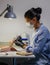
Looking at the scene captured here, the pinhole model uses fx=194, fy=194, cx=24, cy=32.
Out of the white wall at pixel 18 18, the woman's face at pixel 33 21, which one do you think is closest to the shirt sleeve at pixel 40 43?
the woman's face at pixel 33 21

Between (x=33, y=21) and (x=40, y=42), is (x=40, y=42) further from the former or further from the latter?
(x=33, y=21)

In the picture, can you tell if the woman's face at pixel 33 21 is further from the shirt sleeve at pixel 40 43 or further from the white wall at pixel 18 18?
the white wall at pixel 18 18

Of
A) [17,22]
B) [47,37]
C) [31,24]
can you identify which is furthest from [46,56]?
[17,22]

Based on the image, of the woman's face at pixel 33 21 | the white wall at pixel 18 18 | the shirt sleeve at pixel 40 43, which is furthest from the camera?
the white wall at pixel 18 18

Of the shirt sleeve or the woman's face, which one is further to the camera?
the woman's face

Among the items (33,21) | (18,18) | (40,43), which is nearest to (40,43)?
(40,43)

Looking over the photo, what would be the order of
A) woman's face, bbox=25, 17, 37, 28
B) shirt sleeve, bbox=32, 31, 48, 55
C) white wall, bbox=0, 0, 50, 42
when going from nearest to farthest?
shirt sleeve, bbox=32, 31, 48, 55 → woman's face, bbox=25, 17, 37, 28 → white wall, bbox=0, 0, 50, 42

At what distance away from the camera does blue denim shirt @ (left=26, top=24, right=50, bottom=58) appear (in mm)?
2627

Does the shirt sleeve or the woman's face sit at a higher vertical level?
the woman's face

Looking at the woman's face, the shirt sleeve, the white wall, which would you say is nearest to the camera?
the shirt sleeve

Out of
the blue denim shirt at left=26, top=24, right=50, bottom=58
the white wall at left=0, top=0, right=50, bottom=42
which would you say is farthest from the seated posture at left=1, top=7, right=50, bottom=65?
the white wall at left=0, top=0, right=50, bottom=42

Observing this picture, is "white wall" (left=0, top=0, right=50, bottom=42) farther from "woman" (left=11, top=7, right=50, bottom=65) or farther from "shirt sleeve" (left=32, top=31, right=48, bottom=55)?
"shirt sleeve" (left=32, top=31, right=48, bottom=55)

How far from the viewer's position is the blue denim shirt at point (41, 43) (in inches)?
103

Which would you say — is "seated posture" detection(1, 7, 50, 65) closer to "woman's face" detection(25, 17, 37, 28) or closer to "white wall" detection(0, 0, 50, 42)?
"woman's face" detection(25, 17, 37, 28)
